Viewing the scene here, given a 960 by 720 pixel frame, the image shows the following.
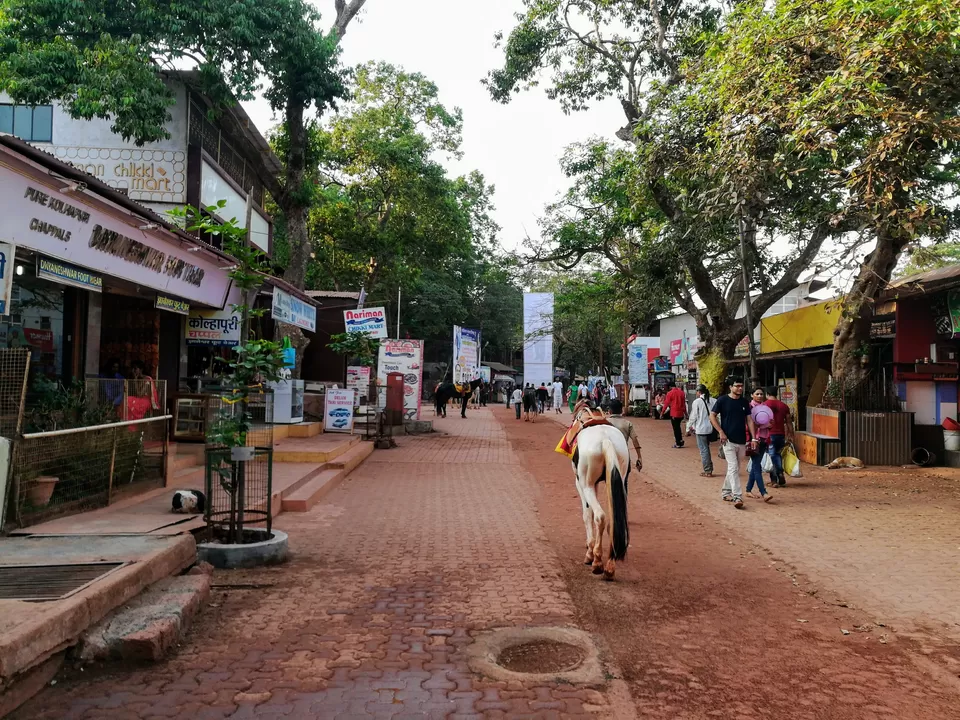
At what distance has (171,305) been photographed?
1146 centimetres

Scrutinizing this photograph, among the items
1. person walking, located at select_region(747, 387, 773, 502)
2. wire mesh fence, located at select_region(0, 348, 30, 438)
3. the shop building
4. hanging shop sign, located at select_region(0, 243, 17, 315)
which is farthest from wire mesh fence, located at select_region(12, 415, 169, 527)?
person walking, located at select_region(747, 387, 773, 502)

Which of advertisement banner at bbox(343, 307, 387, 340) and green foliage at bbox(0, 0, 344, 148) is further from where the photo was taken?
advertisement banner at bbox(343, 307, 387, 340)

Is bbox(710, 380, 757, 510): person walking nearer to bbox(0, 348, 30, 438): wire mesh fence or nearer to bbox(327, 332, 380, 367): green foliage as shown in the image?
bbox(0, 348, 30, 438): wire mesh fence

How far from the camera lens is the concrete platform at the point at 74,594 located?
350cm

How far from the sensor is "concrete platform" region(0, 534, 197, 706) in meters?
3.50

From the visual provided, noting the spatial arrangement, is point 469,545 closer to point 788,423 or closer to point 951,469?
point 788,423

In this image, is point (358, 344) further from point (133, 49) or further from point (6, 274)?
point (6, 274)

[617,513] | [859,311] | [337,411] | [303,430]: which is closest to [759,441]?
[617,513]

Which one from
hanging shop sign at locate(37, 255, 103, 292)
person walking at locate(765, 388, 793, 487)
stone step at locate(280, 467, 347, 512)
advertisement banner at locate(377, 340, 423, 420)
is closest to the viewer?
hanging shop sign at locate(37, 255, 103, 292)

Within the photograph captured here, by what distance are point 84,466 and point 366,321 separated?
11289 mm

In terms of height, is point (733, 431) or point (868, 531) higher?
point (733, 431)

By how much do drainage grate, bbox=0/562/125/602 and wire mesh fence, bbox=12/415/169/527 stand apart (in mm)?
1616

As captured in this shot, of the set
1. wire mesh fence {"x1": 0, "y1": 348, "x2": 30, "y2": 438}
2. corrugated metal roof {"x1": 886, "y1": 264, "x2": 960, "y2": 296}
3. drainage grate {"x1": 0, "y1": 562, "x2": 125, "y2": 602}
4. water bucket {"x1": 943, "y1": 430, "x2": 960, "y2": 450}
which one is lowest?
drainage grate {"x1": 0, "y1": 562, "x2": 125, "y2": 602}

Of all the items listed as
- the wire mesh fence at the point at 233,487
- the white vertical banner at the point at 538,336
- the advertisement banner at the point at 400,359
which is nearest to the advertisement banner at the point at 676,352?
the white vertical banner at the point at 538,336
